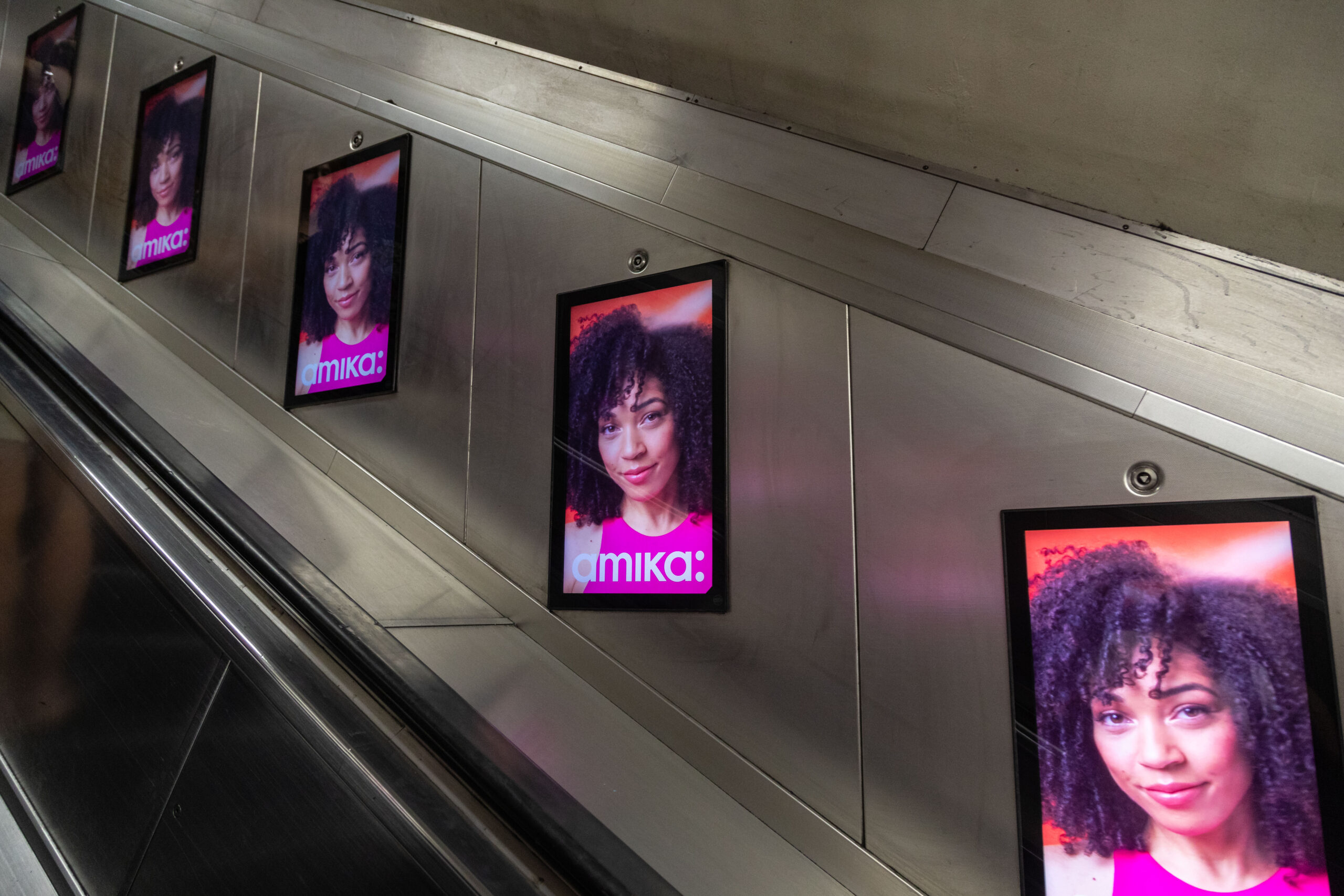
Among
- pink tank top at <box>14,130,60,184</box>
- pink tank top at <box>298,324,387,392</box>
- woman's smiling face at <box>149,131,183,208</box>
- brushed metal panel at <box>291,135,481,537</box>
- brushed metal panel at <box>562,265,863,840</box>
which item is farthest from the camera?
pink tank top at <box>14,130,60,184</box>

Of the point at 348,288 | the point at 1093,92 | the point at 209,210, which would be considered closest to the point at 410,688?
the point at 1093,92

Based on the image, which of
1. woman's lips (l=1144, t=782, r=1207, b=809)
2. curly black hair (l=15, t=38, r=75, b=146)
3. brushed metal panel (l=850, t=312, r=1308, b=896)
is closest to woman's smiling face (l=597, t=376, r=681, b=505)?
brushed metal panel (l=850, t=312, r=1308, b=896)

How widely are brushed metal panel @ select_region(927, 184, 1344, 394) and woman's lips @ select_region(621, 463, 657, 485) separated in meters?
0.93

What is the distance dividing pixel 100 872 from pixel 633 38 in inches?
98.9

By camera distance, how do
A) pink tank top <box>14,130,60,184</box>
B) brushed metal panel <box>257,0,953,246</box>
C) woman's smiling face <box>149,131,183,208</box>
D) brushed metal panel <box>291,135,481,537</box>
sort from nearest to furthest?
brushed metal panel <box>257,0,953,246</box> → brushed metal panel <box>291,135,481,537</box> → woman's smiling face <box>149,131,183,208</box> → pink tank top <box>14,130,60,184</box>

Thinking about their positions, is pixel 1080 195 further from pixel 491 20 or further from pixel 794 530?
pixel 491 20

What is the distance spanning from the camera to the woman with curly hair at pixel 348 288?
127 inches

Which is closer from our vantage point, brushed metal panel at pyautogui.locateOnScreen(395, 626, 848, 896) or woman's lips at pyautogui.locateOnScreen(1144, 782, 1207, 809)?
woman's lips at pyautogui.locateOnScreen(1144, 782, 1207, 809)

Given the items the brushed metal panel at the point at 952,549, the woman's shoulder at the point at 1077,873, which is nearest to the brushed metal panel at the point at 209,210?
the brushed metal panel at the point at 952,549

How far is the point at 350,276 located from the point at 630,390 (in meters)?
1.46

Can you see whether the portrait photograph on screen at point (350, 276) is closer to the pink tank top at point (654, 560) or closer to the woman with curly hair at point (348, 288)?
the woman with curly hair at point (348, 288)

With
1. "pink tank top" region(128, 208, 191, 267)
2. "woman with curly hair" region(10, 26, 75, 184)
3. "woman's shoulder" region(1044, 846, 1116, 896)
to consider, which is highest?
"woman with curly hair" region(10, 26, 75, 184)

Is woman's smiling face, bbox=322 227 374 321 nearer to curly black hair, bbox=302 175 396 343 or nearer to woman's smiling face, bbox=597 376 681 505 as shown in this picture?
curly black hair, bbox=302 175 396 343

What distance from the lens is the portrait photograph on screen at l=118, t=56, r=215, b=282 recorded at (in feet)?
Result: 13.5
